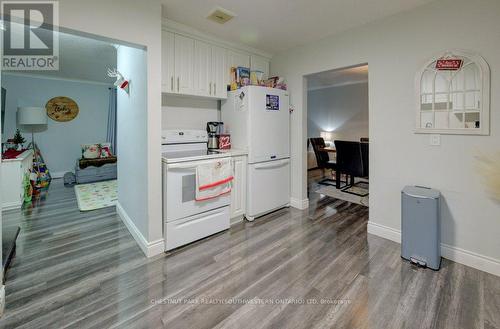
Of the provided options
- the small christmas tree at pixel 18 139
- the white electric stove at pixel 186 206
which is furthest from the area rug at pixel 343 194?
the small christmas tree at pixel 18 139

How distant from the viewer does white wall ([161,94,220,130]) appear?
2994 millimetres

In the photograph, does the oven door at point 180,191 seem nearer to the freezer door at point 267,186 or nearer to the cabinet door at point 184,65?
the freezer door at point 267,186

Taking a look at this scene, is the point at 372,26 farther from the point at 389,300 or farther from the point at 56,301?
the point at 56,301

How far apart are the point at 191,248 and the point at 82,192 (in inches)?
125

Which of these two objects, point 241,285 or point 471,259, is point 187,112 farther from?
point 471,259

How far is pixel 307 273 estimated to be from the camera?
2.01 m

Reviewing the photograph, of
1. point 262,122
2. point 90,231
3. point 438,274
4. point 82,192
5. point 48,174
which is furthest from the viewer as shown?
point 48,174

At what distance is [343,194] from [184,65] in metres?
3.36

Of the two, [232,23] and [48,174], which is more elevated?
[232,23]

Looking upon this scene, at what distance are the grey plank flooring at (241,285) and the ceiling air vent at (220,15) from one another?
2378 millimetres

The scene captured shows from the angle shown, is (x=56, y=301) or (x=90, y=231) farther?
(x=90, y=231)

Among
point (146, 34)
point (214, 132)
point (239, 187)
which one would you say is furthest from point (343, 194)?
point (146, 34)

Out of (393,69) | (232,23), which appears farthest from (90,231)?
(393,69)

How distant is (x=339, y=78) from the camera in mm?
5941
